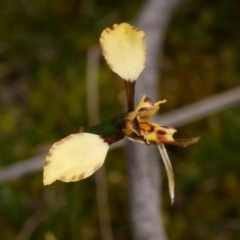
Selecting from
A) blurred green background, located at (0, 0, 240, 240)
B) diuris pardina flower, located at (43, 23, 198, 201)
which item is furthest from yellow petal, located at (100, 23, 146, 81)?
blurred green background, located at (0, 0, 240, 240)

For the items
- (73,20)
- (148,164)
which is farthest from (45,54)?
(148,164)

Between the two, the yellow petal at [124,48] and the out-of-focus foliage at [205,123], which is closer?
the yellow petal at [124,48]

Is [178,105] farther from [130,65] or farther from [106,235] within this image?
[130,65]

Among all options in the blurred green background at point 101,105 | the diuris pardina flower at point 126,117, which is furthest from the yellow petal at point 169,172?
the blurred green background at point 101,105

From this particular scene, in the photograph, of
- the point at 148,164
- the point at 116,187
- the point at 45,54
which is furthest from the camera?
the point at 45,54

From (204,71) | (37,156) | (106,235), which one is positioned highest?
(204,71)

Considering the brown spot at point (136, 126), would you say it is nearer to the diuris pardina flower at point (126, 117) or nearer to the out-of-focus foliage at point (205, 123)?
the diuris pardina flower at point (126, 117)
